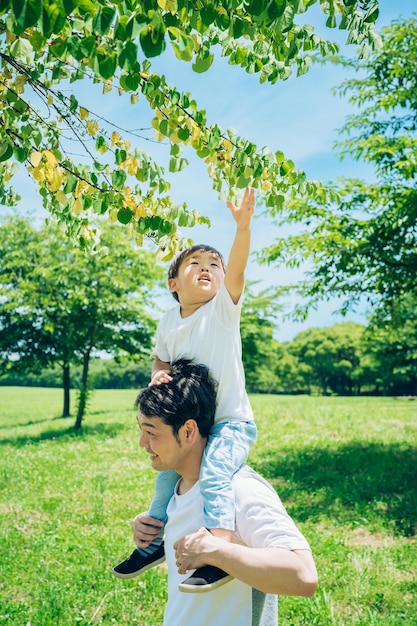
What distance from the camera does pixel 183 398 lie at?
7.91 ft

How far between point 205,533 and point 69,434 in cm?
1477

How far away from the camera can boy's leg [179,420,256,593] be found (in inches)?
80.8

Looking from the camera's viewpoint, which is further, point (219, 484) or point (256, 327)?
point (256, 327)

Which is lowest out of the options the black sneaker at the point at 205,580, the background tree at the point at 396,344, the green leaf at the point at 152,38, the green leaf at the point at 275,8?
the black sneaker at the point at 205,580

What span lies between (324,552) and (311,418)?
440 inches

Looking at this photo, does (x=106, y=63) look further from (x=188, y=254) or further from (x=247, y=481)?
(x=247, y=481)

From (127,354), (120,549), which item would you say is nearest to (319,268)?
(120,549)

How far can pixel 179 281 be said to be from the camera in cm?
306

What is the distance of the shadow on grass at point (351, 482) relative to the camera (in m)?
7.58

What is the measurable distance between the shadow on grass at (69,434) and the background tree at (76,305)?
2.01 feet

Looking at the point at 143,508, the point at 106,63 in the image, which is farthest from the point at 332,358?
the point at 106,63

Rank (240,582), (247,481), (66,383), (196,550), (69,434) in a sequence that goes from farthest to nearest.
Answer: (66,383) < (69,434) < (247,481) < (240,582) < (196,550)

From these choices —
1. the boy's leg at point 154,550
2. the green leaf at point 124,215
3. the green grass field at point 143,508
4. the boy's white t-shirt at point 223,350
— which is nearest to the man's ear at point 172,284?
the boy's white t-shirt at point 223,350

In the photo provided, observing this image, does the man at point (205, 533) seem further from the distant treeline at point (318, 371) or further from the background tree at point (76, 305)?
the distant treeline at point (318, 371)
